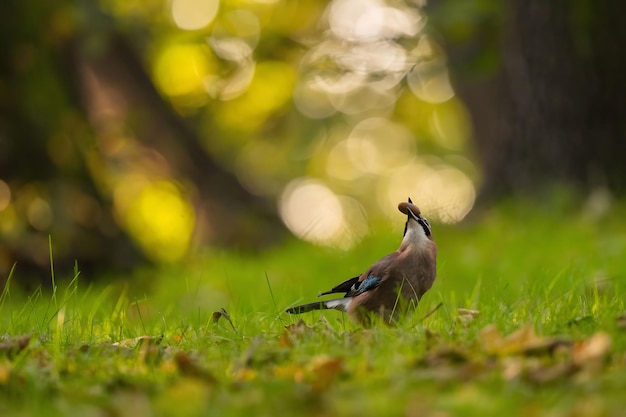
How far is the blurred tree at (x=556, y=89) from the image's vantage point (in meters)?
9.60

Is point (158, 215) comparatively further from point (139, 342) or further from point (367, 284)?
point (139, 342)

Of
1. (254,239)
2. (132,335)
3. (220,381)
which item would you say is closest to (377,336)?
(220,381)

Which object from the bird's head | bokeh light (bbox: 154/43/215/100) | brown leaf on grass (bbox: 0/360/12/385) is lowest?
brown leaf on grass (bbox: 0/360/12/385)

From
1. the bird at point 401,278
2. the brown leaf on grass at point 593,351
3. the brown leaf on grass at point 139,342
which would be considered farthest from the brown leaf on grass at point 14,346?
the brown leaf on grass at point 593,351

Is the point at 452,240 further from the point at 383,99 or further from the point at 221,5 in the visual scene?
the point at 383,99

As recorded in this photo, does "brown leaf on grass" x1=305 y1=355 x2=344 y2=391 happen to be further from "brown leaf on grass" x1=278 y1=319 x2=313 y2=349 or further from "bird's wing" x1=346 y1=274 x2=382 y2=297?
"bird's wing" x1=346 y1=274 x2=382 y2=297

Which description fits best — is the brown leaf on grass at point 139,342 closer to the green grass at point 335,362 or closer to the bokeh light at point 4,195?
the green grass at point 335,362

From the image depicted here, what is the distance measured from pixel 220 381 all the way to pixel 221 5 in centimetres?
1828

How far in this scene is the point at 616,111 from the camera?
975 cm

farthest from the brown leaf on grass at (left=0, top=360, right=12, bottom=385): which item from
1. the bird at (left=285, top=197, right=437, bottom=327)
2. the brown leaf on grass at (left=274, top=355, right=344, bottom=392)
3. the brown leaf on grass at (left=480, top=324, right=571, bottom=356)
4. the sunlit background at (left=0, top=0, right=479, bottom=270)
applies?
the sunlit background at (left=0, top=0, right=479, bottom=270)

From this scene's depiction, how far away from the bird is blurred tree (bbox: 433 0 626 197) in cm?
539

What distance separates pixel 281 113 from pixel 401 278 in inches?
696

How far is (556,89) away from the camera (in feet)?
32.4

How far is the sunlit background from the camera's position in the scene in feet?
34.2
